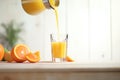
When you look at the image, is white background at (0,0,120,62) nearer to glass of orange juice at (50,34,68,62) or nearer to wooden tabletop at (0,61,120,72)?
glass of orange juice at (50,34,68,62)

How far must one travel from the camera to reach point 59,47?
813mm

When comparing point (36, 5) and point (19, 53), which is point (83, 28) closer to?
point (36, 5)

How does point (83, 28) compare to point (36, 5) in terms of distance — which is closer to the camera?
point (36, 5)

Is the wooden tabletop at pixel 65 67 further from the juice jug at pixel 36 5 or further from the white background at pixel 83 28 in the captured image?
the white background at pixel 83 28

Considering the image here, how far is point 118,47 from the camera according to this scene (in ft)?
8.11

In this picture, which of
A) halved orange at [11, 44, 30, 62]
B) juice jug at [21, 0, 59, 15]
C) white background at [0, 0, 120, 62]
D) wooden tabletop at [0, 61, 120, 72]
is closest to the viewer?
wooden tabletop at [0, 61, 120, 72]

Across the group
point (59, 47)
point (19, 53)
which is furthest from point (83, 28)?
point (19, 53)

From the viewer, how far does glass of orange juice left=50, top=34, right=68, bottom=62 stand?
2.63ft

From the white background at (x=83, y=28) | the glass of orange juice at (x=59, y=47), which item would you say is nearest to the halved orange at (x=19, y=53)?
the glass of orange juice at (x=59, y=47)

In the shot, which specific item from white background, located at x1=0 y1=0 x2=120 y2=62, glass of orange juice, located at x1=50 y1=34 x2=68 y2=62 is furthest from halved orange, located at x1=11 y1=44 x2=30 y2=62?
white background, located at x1=0 y1=0 x2=120 y2=62

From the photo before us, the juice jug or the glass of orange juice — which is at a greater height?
the juice jug

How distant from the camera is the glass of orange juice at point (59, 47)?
31.6 inches

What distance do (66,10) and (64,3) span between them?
8 centimetres

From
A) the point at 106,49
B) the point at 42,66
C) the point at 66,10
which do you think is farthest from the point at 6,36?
the point at 42,66
